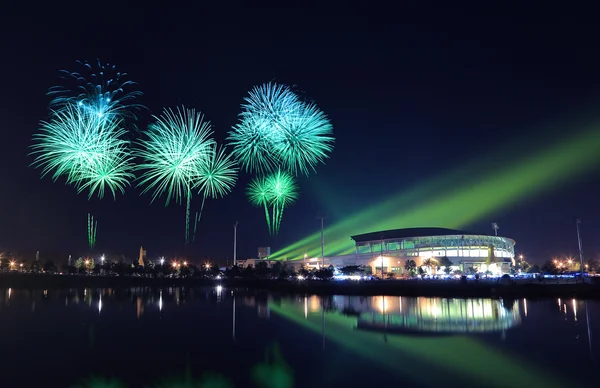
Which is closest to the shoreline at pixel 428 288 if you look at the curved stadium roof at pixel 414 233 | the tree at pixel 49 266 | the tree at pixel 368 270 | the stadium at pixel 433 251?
the tree at pixel 368 270

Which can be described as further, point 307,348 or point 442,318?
point 442,318

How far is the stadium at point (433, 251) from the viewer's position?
8650cm

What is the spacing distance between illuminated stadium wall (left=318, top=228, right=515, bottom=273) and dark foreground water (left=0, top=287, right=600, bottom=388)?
188 ft

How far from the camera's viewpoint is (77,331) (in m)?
23.8

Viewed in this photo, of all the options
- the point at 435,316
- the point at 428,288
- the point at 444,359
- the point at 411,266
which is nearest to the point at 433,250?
the point at 411,266

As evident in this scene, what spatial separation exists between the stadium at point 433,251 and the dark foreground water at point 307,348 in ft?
185

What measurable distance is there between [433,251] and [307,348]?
258 ft

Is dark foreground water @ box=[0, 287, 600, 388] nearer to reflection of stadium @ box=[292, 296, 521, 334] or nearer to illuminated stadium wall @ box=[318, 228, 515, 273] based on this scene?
reflection of stadium @ box=[292, 296, 521, 334]

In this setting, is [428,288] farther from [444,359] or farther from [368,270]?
[368,270]

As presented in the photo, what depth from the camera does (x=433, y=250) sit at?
91062 mm

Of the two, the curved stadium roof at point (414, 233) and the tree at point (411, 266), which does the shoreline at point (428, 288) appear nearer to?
the tree at point (411, 266)

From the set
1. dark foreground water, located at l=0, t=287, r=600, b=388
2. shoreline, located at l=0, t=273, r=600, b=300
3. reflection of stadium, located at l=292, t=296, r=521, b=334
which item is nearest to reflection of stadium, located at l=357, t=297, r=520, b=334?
reflection of stadium, located at l=292, t=296, r=521, b=334

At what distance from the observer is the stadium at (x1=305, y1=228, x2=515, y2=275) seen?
284 feet

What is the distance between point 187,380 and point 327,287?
38071mm
